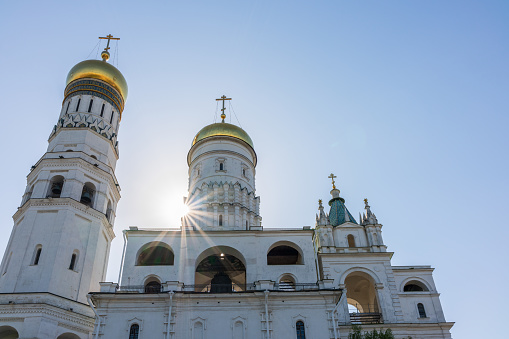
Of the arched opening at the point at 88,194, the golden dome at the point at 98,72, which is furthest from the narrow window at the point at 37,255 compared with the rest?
the golden dome at the point at 98,72

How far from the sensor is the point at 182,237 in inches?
957

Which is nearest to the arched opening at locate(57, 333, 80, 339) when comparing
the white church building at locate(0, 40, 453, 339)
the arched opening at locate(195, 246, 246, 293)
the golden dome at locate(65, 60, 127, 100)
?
the white church building at locate(0, 40, 453, 339)

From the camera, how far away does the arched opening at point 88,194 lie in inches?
1081

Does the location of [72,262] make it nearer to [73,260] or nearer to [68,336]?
[73,260]

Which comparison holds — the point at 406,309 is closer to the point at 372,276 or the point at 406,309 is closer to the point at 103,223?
the point at 372,276

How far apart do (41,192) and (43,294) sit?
6299mm

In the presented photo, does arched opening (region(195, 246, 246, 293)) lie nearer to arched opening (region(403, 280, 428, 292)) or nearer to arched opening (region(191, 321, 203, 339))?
arched opening (region(191, 321, 203, 339))

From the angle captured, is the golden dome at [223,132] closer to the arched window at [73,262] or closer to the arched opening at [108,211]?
the arched opening at [108,211]

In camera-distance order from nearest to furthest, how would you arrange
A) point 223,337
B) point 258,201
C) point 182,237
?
point 223,337, point 182,237, point 258,201

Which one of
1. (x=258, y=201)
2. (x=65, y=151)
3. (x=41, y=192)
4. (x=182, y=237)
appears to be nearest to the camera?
(x=182, y=237)

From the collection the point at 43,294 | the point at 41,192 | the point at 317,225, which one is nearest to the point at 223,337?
the point at 43,294

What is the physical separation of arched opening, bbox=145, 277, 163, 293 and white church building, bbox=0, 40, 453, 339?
0.09 m

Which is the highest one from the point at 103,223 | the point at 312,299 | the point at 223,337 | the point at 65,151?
the point at 65,151

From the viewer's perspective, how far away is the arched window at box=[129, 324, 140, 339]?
67.2 feet
